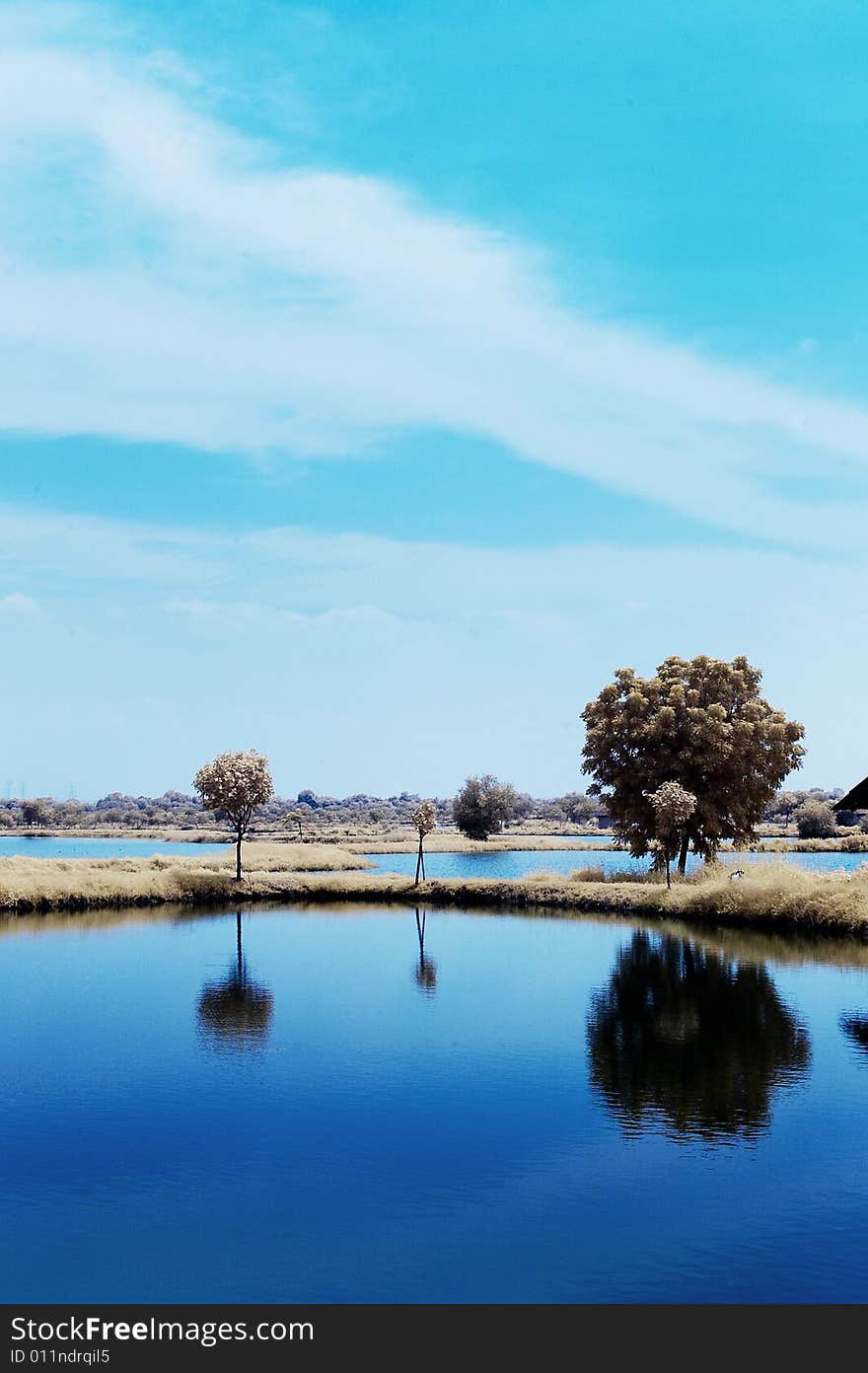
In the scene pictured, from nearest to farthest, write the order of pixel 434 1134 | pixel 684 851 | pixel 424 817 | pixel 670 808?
pixel 434 1134
pixel 670 808
pixel 684 851
pixel 424 817

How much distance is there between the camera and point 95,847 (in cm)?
10562

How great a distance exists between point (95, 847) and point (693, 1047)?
302 feet

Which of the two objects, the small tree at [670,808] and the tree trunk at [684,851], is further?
the tree trunk at [684,851]

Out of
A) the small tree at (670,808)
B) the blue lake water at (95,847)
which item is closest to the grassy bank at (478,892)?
the small tree at (670,808)

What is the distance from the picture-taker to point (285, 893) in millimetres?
52812

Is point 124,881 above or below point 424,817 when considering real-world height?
below

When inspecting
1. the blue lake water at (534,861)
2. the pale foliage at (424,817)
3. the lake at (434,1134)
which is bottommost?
the blue lake water at (534,861)

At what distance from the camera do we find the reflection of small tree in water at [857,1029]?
2191cm

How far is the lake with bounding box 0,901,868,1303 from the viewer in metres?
11.8

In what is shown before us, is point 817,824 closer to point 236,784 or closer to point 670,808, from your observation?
point 670,808

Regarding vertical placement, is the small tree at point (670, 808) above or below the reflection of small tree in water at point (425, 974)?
above

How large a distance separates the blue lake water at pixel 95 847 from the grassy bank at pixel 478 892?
33.3 meters

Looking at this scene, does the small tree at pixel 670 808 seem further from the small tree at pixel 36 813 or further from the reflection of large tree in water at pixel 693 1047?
the small tree at pixel 36 813

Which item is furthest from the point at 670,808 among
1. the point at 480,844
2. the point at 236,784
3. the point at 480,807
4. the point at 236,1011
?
the point at 480,807
